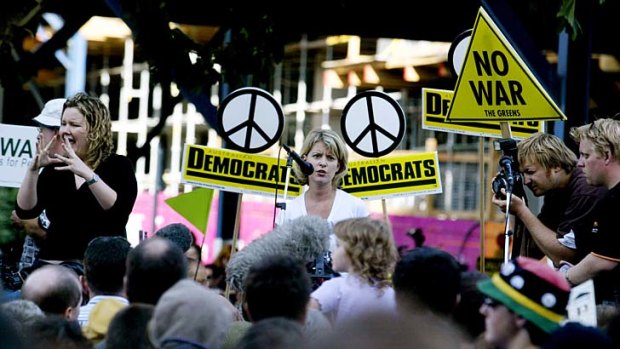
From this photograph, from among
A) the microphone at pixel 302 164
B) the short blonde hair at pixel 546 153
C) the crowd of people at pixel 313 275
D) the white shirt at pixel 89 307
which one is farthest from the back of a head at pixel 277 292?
the microphone at pixel 302 164

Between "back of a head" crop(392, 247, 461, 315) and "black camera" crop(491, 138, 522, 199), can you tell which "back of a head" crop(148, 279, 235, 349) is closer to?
"back of a head" crop(392, 247, 461, 315)

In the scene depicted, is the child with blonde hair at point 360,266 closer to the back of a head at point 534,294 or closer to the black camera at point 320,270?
the black camera at point 320,270

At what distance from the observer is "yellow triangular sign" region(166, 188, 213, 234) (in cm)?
1240

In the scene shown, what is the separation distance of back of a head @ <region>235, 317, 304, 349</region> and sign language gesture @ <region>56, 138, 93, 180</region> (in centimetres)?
342

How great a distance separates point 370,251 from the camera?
7609mm

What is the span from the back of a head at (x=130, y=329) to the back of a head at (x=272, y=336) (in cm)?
78

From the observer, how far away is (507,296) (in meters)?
6.06

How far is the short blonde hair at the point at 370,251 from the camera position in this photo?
761 centimetres

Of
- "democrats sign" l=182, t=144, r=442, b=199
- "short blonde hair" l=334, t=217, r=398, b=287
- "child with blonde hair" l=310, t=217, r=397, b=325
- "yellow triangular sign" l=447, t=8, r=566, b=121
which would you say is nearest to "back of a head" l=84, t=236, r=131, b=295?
"child with blonde hair" l=310, t=217, r=397, b=325

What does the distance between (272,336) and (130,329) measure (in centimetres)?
102

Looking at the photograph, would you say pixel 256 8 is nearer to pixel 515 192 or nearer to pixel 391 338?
pixel 515 192

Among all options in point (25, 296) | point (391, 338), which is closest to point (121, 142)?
point (25, 296)

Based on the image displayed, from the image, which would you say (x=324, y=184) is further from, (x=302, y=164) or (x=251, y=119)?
(x=251, y=119)

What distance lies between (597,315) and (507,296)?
128 centimetres
